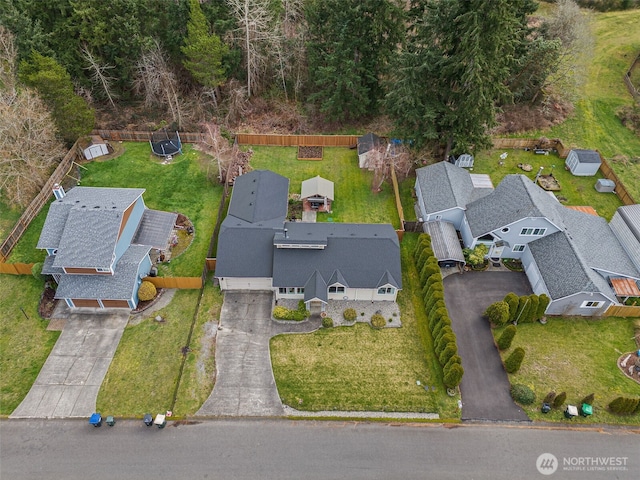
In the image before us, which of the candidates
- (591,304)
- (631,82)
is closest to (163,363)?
(591,304)

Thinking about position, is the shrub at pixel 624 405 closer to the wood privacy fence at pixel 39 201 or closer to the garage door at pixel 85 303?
the garage door at pixel 85 303

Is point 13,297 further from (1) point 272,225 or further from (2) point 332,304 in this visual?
(2) point 332,304

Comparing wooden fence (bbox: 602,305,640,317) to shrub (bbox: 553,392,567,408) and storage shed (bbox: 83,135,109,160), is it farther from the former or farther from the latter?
storage shed (bbox: 83,135,109,160)

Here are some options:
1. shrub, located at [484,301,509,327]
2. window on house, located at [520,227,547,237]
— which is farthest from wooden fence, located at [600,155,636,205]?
shrub, located at [484,301,509,327]

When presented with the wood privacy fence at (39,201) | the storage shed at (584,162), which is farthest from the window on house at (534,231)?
the wood privacy fence at (39,201)

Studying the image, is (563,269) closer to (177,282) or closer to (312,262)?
(312,262)

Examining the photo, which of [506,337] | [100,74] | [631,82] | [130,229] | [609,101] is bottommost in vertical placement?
[506,337]
